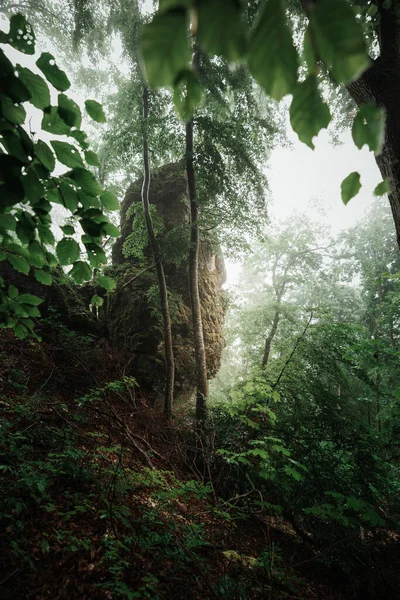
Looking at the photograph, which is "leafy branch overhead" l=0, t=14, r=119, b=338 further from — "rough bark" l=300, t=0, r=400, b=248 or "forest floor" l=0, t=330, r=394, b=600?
"forest floor" l=0, t=330, r=394, b=600

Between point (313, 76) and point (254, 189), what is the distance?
25.0ft

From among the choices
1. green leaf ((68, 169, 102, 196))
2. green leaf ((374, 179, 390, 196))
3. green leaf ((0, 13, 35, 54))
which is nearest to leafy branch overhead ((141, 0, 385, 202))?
green leaf ((374, 179, 390, 196))

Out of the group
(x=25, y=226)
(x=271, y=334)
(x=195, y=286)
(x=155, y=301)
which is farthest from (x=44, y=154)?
(x=271, y=334)

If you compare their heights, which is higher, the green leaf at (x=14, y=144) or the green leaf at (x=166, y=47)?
the green leaf at (x=14, y=144)

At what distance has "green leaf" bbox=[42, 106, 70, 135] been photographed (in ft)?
3.55

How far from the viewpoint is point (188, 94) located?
0.65 m

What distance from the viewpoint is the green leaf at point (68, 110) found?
1095 millimetres

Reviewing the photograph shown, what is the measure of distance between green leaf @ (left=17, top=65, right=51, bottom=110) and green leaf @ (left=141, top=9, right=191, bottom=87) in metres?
0.82

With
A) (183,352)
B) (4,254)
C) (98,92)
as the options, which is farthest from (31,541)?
(98,92)

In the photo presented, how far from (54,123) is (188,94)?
2.54 ft

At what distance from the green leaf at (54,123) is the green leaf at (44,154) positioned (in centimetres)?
10

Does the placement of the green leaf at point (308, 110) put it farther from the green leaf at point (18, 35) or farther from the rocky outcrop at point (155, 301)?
the rocky outcrop at point (155, 301)

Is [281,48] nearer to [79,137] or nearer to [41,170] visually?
[41,170]

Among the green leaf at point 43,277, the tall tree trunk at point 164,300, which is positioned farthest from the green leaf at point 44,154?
the tall tree trunk at point 164,300
